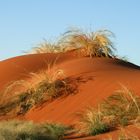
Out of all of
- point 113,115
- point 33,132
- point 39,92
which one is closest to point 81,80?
point 39,92

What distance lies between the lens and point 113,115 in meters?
15.0

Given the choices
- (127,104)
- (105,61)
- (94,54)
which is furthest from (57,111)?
(94,54)

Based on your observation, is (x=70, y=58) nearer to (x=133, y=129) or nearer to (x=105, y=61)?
(x=105, y=61)

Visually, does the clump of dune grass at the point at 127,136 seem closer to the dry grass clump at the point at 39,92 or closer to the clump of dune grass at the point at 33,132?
the clump of dune grass at the point at 33,132

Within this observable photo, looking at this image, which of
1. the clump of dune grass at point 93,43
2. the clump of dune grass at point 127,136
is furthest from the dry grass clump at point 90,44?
the clump of dune grass at point 127,136

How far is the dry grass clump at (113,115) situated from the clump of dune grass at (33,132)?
69cm

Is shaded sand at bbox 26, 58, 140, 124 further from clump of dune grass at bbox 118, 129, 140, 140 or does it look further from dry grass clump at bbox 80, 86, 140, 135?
clump of dune grass at bbox 118, 129, 140, 140

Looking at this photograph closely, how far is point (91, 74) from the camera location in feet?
67.9

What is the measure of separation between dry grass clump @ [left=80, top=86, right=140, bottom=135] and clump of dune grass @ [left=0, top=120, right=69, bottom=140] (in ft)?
2.27

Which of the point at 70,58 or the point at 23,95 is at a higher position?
the point at 70,58

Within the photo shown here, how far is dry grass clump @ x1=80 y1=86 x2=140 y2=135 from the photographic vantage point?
14215 mm

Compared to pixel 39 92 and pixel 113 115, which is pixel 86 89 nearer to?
pixel 39 92

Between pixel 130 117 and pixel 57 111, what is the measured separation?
14.6 ft

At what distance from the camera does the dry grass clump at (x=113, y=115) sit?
1421 centimetres
